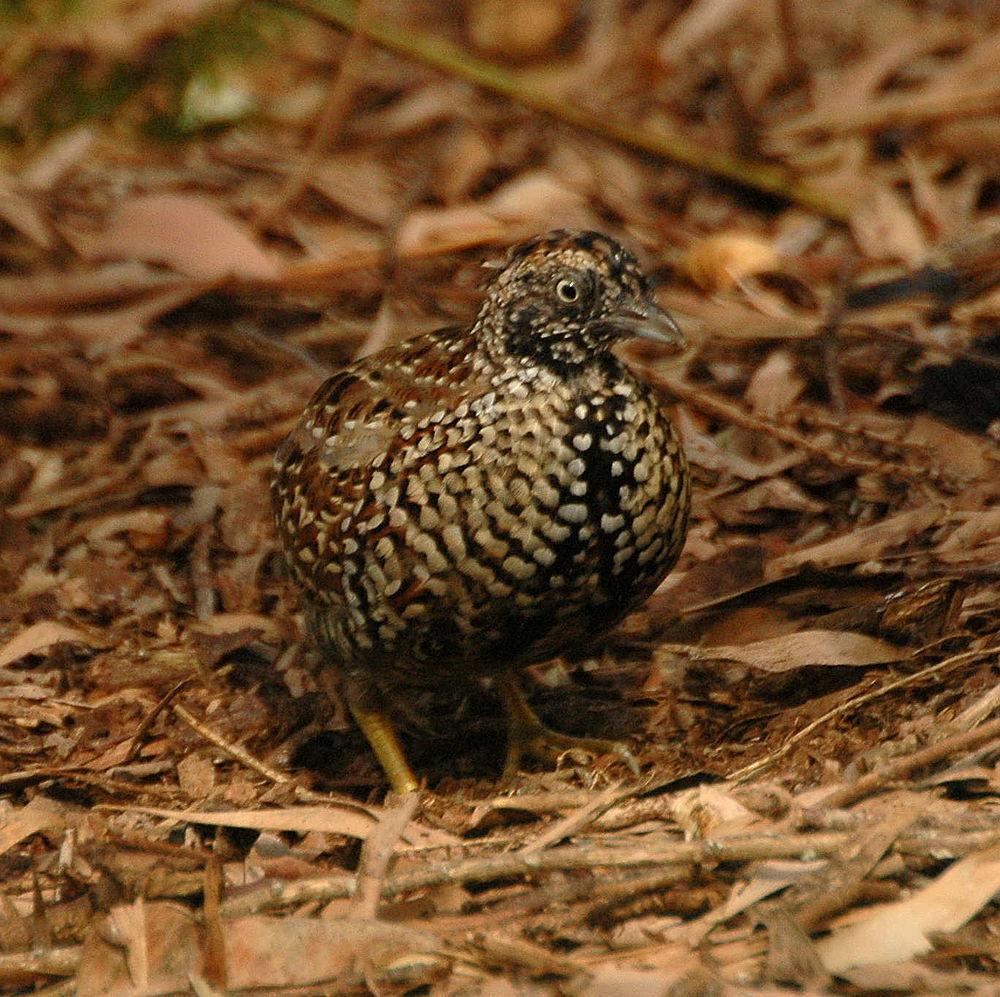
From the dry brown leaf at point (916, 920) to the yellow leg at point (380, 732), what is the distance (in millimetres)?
1770

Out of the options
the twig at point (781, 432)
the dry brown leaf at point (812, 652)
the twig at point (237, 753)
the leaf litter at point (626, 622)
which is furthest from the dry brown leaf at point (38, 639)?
the twig at point (781, 432)

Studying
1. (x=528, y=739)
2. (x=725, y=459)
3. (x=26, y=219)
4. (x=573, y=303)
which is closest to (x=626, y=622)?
(x=528, y=739)

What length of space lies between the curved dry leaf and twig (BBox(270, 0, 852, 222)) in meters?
1.27

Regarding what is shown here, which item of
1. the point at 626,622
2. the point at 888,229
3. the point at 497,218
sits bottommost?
the point at 626,622

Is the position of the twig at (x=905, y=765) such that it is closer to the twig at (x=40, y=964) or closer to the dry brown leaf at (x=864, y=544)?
the dry brown leaf at (x=864, y=544)

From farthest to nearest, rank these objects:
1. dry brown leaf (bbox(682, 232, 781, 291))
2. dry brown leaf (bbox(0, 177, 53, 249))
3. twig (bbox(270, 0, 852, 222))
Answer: twig (bbox(270, 0, 852, 222))
dry brown leaf (bbox(0, 177, 53, 249))
dry brown leaf (bbox(682, 232, 781, 291))

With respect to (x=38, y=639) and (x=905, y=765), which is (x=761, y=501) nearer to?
(x=905, y=765)

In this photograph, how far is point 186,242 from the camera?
721cm

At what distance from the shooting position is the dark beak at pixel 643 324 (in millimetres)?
4355

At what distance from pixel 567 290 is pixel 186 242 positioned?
10.9ft

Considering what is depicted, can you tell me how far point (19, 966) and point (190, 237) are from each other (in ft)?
13.3

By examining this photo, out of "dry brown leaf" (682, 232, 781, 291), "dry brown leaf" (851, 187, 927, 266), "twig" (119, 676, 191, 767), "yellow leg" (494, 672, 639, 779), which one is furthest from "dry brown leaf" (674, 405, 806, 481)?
"twig" (119, 676, 191, 767)

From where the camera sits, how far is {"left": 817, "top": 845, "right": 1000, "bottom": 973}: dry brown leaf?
3.57 m

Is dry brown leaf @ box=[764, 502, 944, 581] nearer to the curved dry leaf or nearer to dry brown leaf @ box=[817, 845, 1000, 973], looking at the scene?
dry brown leaf @ box=[817, 845, 1000, 973]
